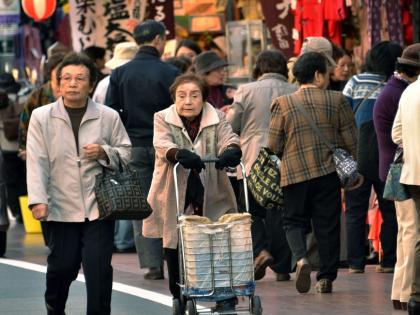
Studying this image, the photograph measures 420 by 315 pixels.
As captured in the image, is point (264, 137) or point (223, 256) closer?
point (223, 256)

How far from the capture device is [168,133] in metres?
11.4

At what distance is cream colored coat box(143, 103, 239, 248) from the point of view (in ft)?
Result: 37.2

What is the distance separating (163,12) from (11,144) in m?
3.00

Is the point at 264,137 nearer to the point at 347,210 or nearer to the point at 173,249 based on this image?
the point at 347,210

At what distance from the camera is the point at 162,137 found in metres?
11.4

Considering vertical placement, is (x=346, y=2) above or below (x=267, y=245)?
above

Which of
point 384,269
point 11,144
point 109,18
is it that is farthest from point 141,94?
point 109,18

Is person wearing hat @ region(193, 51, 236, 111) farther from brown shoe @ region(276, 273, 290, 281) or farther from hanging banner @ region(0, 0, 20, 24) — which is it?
hanging banner @ region(0, 0, 20, 24)

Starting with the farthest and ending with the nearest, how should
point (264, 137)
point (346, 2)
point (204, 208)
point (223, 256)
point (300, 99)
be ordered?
point (346, 2) < point (264, 137) < point (300, 99) < point (204, 208) < point (223, 256)

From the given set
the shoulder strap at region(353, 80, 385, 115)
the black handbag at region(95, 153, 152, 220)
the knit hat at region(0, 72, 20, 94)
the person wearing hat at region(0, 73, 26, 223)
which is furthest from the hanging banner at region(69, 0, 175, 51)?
the black handbag at region(95, 153, 152, 220)

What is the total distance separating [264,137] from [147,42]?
165 centimetres

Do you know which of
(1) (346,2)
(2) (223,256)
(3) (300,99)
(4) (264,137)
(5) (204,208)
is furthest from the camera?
(1) (346,2)

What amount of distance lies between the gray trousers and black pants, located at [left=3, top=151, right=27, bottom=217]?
6.58 meters

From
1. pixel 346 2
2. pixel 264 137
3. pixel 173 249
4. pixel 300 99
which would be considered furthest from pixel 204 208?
pixel 346 2
